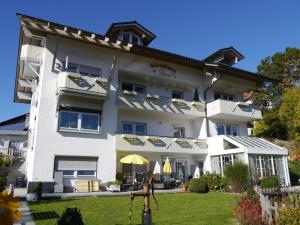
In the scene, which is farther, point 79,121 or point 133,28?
point 133,28

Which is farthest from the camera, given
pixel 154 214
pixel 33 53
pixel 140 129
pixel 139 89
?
pixel 139 89

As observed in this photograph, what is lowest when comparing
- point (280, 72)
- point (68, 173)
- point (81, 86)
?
point (68, 173)

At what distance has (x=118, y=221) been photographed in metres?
9.83

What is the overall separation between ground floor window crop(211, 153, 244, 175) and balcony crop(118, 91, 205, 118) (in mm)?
4481

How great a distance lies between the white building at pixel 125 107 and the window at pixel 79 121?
76mm

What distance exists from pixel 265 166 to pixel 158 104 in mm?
10645

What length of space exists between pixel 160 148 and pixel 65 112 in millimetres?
8334

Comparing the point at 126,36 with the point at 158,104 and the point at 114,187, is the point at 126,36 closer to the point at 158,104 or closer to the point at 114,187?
the point at 158,104

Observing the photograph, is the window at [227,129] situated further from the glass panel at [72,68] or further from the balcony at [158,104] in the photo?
the glass panel at [72,68]

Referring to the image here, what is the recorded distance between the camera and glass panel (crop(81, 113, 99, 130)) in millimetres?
21766

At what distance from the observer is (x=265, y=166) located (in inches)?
968

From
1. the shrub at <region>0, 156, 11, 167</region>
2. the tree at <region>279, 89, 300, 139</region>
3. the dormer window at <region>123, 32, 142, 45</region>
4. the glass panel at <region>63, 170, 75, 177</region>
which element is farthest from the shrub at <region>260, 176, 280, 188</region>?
the tree at <region>279, 89, 300, 139</region>

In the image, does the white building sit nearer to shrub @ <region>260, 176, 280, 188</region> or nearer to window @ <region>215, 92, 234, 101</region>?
window @ <region>215, 92, 234, 101</region>

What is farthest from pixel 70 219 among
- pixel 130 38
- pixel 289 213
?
pixel 130 38
